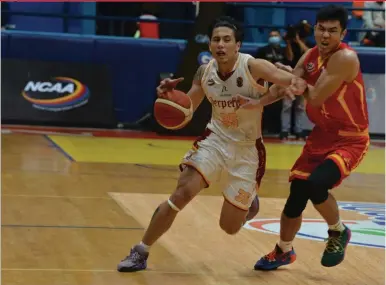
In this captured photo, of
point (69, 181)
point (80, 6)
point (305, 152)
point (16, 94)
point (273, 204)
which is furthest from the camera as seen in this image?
point (80, 6)

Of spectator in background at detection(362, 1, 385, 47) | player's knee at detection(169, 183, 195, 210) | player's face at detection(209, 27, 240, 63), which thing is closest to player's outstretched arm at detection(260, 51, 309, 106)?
player's face at detection(209, 27, 240, 63)

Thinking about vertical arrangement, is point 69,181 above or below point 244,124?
below

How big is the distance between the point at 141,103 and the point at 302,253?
9847 millimetres

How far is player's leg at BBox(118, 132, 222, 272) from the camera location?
6484 millimetres

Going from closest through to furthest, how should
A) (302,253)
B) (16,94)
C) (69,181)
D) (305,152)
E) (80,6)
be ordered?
(305,152)
(302,253)
(69,181)
(16,94)
(80,6)

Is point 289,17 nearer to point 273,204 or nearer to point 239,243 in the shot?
point 273,204

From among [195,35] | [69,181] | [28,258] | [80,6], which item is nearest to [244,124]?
[28,258]

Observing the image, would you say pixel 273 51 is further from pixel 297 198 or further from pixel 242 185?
pixel 297 198

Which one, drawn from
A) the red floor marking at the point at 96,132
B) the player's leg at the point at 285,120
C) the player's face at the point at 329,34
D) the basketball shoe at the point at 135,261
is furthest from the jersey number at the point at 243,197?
the player's leg at the point at 285,120

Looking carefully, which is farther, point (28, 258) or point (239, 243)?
point (239, 243)

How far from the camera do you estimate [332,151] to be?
21.0ft

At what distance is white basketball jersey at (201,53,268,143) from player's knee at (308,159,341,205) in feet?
2.23

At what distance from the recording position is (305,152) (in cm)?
661

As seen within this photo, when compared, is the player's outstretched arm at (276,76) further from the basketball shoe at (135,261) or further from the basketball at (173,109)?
the basketball shoe at (135,261)
